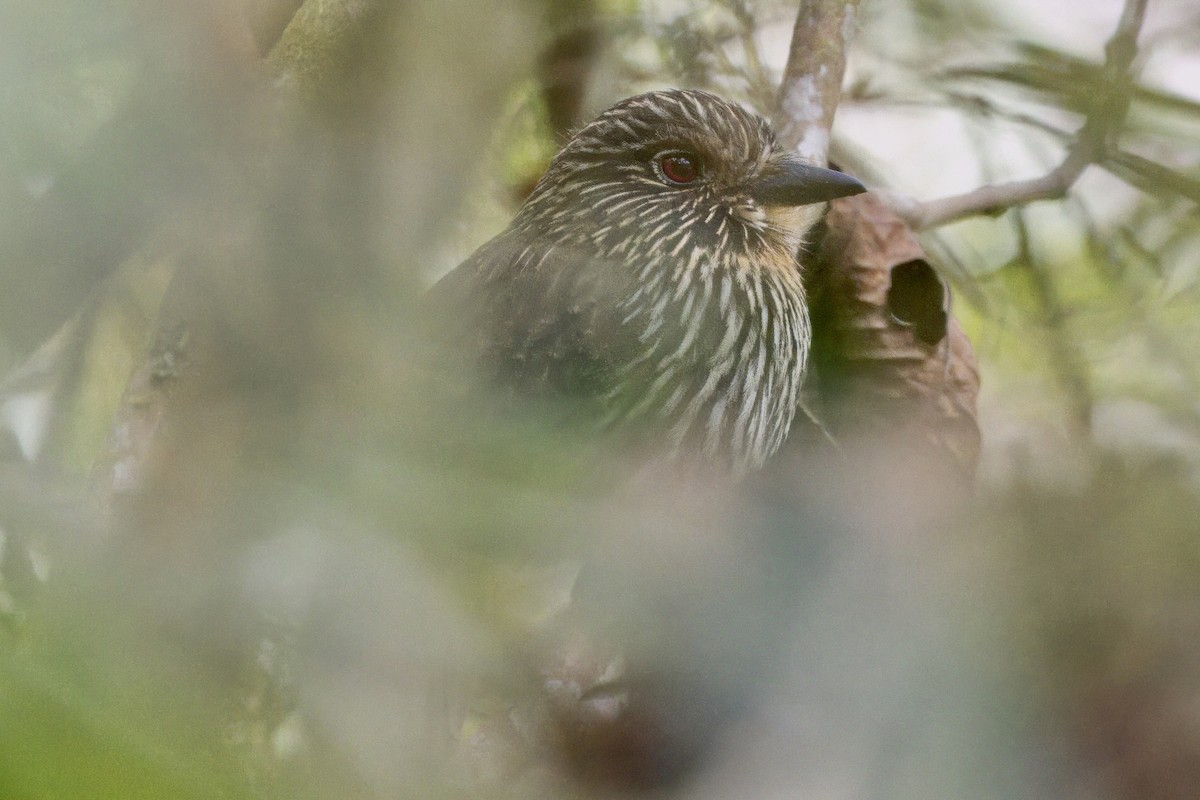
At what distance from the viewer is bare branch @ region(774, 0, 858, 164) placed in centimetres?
97

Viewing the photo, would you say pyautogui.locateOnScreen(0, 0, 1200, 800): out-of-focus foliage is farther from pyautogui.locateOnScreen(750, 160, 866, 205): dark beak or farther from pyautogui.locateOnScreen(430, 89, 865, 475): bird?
pyautogui.locateOnScreen(750, 160, 866, 205): dark beak

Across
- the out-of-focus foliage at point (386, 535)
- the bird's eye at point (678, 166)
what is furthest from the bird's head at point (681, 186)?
the out-of-focus foliage at point (386, 535)

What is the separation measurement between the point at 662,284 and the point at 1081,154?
0.42 m

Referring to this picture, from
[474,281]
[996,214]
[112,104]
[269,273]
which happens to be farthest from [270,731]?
[996,214]

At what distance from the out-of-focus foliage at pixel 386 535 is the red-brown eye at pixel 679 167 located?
483 mm

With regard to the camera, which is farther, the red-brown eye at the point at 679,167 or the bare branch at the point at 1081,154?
the red-brown eye at the point at 679,167

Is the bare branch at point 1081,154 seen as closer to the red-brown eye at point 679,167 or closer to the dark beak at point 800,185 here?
the dark beak at point 800,185

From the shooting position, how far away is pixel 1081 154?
38.8 inches

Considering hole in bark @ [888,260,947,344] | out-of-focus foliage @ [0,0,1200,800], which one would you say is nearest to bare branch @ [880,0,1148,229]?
hole in bark @ [888,260,947,344]

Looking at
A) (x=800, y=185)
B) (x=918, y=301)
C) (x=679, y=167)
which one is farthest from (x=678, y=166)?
(x=918, y=301)

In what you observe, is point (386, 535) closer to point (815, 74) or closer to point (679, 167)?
point (815, 74)

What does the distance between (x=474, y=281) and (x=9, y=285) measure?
0.44 metres

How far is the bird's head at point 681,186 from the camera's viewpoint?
111 centimetres

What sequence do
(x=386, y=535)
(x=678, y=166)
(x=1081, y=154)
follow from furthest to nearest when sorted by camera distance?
1. (x=678, y=166)
2. (x=1081, y=154)
3. (x=386, y=535)
